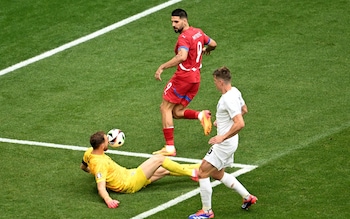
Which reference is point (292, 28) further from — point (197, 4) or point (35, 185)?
point (35, 185)

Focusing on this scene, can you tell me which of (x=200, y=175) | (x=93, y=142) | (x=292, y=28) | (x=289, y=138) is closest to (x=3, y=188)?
(x=93, y=142)

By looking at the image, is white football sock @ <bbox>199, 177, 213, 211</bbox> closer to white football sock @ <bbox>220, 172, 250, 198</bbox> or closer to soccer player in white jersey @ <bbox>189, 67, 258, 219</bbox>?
soccer player in white jersey @ <bbox>189, 67, 258, 219</bbox>

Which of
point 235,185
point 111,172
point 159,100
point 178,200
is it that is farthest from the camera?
point 159,100

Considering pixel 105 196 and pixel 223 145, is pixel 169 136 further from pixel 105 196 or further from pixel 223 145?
pixel 223 145

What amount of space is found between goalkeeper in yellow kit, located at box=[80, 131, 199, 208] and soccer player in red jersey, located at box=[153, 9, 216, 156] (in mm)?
1545

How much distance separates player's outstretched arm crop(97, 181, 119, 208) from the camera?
15.0 m

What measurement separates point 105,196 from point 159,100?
489 cm

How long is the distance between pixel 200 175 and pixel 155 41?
27.3 ft

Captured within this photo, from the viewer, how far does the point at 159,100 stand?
1964cm

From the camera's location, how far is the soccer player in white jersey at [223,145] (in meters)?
14.0

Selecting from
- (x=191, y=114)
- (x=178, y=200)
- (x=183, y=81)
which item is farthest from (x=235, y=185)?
(x=183, y=81)

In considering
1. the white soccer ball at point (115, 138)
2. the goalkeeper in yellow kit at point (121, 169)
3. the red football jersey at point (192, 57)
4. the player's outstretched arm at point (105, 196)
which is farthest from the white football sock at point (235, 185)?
the red football jersey at point (192, 57)

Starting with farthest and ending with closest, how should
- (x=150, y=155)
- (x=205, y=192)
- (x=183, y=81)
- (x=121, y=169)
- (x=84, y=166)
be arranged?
1. (x=183, y=81)
2. (x=150, y=155)
3. (x=84, y=166)
4. (x=121, y=169)
5. (x=205, y=192)

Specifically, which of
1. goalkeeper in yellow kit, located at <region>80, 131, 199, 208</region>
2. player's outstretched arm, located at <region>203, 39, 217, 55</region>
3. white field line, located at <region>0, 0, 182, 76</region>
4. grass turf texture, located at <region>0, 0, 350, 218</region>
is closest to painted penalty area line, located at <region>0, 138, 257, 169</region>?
grass turf texture, located at <region>0, 0, 350, 218</region>
